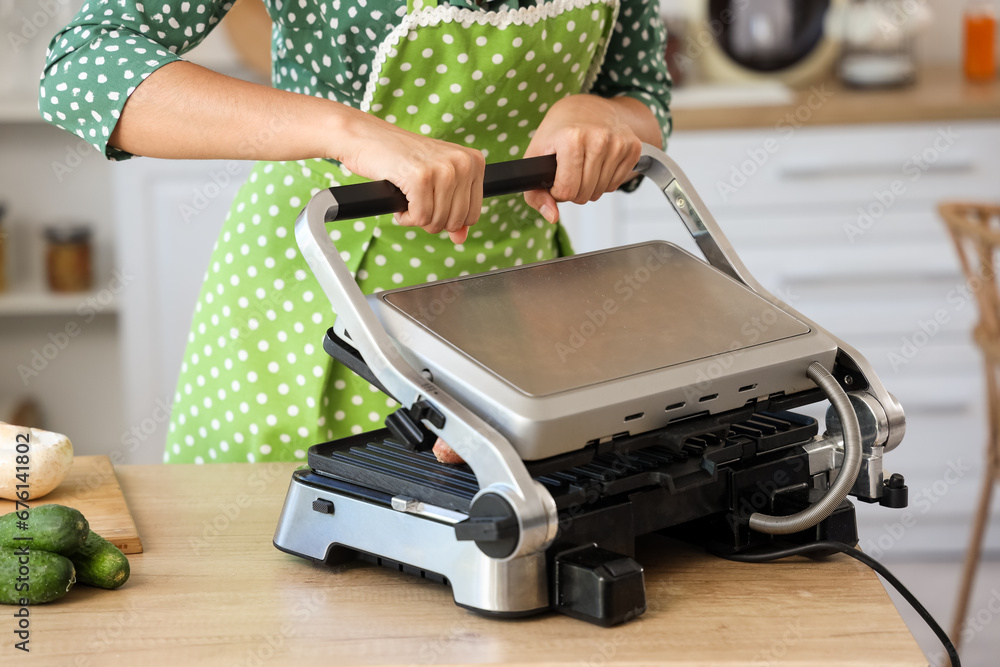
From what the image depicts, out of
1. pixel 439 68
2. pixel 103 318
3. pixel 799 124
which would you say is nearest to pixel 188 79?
pixel 439 68

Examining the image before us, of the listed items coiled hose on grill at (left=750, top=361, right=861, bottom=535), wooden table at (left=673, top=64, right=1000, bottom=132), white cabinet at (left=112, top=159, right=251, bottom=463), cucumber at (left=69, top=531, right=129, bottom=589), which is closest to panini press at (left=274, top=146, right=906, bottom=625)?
coiled hose on grill at (left=750, top=361, right=861, bottom=535)

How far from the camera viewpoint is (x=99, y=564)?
73 cm

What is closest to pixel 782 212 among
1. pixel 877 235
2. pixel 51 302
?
pixel 877 235

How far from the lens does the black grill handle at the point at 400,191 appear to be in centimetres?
74

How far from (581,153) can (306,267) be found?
352 millimetres

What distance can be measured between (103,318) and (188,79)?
7.24 ft

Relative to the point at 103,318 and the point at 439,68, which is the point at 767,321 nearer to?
the point at 439,68

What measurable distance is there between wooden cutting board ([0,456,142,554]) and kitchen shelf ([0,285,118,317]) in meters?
1.75

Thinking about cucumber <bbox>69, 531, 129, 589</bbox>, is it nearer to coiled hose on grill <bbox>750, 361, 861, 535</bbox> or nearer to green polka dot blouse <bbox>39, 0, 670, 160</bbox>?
green polka dot blouse <bbox>39, 0, 670, 160</bbox>

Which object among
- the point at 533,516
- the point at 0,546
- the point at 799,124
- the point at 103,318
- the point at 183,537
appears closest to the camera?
the point at 533,516

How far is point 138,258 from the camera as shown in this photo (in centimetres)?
256

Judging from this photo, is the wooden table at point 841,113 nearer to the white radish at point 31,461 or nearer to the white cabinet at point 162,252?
the white cabinet at point 162,252

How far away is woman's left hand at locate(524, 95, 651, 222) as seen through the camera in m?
0.86

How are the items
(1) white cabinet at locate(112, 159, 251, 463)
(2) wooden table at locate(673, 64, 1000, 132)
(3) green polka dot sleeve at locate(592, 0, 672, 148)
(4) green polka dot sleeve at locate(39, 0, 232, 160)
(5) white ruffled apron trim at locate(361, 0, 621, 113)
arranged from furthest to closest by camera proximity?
(1) white cabinet at locate(112, 159, 251, 463) → (2) wooden table at locate(673, 64, 1000, 132) → (3) green polka dot sleeve at locate(592, 0, 672, 148) → (5) white ruffled apron trim at locate(361, 0, 621, 113) → (4) green polka dot sleeve at locate(39, 0, 232, 160)
